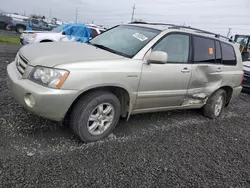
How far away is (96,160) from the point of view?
2619mm

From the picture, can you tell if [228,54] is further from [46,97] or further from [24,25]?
[24,25]

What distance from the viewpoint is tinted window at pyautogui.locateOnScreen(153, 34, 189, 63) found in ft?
11.2

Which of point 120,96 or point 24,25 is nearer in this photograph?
point 120,96

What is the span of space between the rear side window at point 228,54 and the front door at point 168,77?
1.18 meters

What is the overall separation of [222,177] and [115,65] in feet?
6.44

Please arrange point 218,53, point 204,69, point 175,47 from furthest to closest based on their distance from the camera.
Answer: point 218,53 → point 204,69 → point 175,47

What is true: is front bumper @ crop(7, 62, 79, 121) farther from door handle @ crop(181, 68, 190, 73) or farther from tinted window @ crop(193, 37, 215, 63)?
tinted window @ crop(193, 37, 215, 63)

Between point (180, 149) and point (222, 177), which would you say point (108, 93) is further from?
point (222, 177)

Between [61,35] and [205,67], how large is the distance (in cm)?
825

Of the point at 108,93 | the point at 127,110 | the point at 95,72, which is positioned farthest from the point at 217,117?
the point at 95,72

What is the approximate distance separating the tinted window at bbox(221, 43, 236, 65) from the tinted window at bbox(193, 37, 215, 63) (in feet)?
1.28

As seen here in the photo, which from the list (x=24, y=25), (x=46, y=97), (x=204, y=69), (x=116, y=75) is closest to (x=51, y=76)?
(x=46, y=97)

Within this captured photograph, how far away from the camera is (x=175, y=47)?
3586 millimetres

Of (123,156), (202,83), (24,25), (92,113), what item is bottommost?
(24,25)
